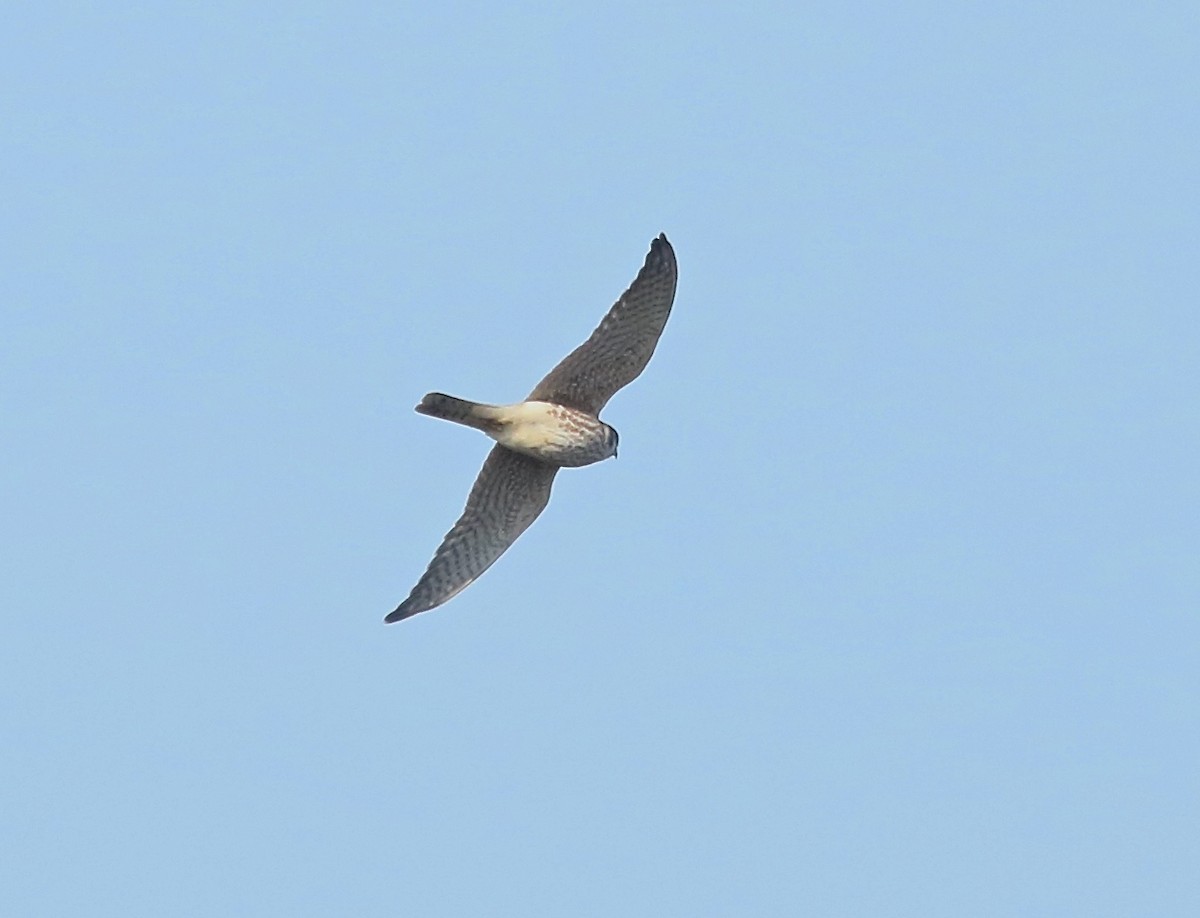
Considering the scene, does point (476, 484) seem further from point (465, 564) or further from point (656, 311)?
point (656, 311)

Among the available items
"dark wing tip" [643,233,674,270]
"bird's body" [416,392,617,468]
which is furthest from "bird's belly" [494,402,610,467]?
"dark wing tip" [643,233,674,270]

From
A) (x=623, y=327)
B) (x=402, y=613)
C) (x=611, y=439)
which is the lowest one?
(x=402, y=613)

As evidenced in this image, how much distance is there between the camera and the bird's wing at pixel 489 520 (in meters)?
18.4

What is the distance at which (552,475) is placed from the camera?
18812 millimetres

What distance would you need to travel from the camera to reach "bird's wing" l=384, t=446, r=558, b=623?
18.4m

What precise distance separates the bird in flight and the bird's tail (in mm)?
74

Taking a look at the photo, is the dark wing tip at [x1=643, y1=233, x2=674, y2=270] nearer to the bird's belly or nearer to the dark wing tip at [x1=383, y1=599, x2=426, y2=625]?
the bird's belly

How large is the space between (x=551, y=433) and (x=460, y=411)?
786 millimetres

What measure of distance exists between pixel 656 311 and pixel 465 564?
264 cm

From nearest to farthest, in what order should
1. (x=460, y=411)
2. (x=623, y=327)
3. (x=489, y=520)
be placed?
(x=460, y=411), (x=623, y=327), (x=489, y=520)

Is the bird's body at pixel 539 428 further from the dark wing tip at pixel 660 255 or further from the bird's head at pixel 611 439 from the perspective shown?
the dark wing tip at pixel 660 255

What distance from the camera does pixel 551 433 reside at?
18172 mm

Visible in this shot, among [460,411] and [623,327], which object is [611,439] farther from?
[460,411]

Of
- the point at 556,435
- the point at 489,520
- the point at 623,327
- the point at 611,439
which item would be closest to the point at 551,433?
the point at 556,435
